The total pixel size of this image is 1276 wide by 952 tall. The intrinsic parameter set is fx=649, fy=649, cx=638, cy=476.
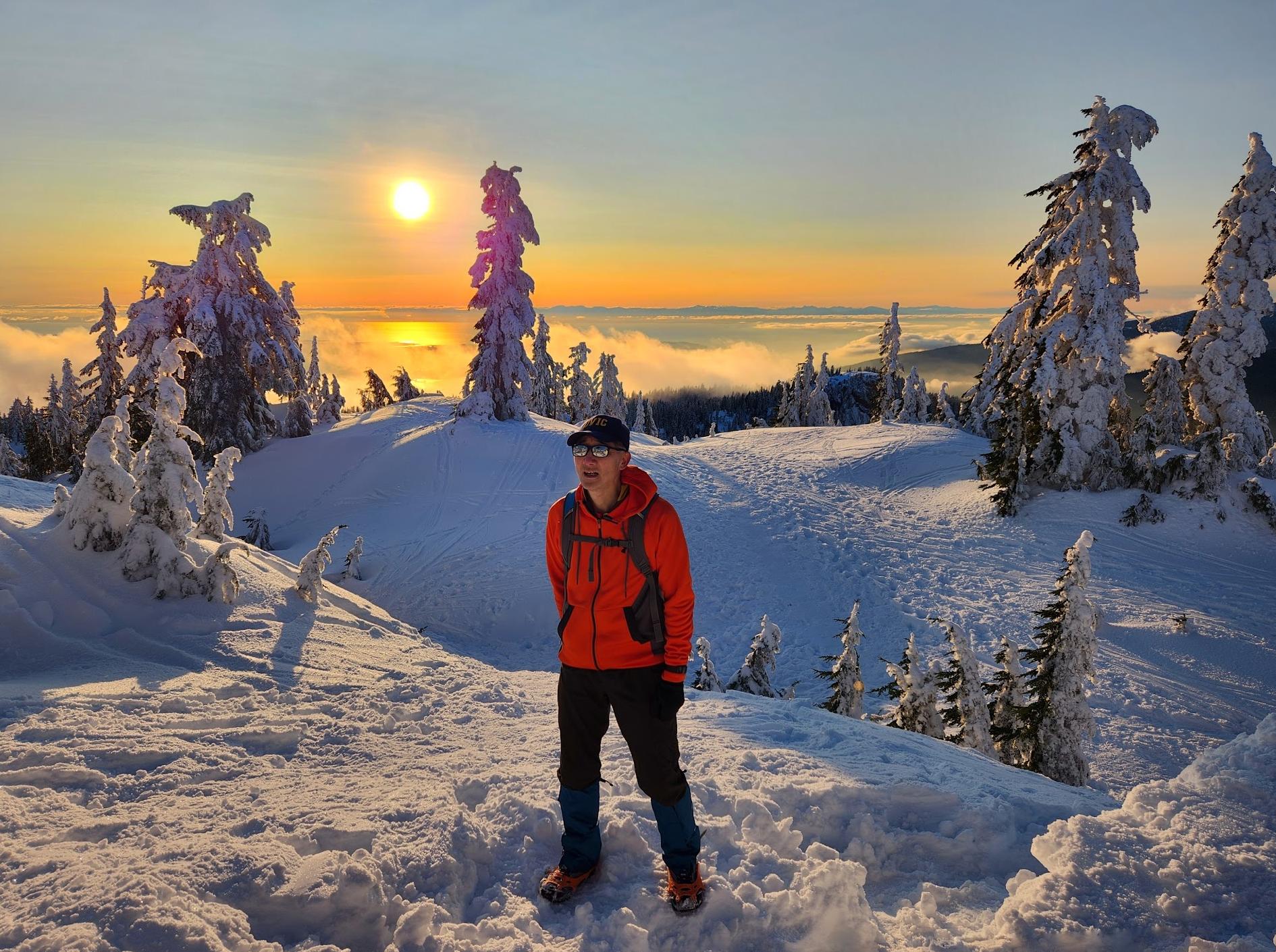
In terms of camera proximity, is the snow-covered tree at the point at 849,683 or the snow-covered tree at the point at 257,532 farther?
the snow-covered tree at the point at 257,532

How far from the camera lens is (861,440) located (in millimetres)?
30203

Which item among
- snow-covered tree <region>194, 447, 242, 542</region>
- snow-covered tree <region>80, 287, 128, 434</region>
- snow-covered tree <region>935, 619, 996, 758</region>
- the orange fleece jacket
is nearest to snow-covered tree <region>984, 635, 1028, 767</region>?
snow-covered tree <region>935, 619, 996, 758</region>

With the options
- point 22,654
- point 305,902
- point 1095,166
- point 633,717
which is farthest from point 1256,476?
point 22,654

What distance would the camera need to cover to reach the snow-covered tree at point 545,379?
50844 millimetres

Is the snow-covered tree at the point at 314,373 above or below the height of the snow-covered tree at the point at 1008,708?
above

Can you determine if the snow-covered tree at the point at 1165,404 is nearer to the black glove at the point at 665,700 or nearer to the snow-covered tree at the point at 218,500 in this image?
the black glove at the point at 665,700

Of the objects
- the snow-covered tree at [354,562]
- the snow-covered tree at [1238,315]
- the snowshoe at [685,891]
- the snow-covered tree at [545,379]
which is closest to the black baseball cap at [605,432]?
the snowshoe at [685,891]

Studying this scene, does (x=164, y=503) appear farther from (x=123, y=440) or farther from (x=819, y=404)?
(x=819, y=404)

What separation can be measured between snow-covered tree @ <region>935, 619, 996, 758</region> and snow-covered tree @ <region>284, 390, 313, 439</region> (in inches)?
1135

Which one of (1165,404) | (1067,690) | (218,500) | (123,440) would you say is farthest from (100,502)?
(1165,404)

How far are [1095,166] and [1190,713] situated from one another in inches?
633

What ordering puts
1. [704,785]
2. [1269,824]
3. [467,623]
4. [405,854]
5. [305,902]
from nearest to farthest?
[1269,824] < [305,902] < [405,854] < [704,785] < [467,623]

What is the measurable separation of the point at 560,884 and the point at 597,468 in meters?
2.39

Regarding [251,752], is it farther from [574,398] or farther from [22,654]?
[574,398]
